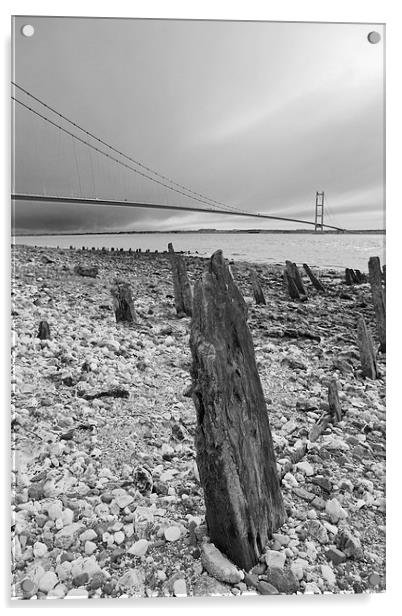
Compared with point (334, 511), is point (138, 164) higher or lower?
higher

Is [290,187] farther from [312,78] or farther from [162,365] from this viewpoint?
[162,365]

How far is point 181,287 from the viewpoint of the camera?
79.4 inches

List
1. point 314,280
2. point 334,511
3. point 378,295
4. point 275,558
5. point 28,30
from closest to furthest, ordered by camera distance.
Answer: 1. point 275,558
2. point 334,511
3. point 28,30
4. point 378,295
5. point 314,280

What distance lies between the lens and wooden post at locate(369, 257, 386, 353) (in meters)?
1.93

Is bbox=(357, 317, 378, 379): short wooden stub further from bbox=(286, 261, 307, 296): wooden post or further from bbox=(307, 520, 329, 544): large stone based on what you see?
bbox=(307, 520, 329, 544): large stone

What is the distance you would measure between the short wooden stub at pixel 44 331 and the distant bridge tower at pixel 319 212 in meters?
1.26

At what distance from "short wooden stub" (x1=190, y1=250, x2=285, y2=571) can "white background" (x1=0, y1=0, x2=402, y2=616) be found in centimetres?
42

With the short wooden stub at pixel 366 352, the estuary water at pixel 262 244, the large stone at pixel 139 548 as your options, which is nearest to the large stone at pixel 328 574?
the large stone at pixel 139 548

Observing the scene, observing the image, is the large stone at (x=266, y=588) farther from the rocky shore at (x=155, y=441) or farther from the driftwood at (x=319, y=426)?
the driftwood at (x=319, y=426)

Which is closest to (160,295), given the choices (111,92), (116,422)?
(116,422)

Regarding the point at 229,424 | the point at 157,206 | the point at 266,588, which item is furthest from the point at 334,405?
the point at 157,206

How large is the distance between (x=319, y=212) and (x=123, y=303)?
0.97 meters

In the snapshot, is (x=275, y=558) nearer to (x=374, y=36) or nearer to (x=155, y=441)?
(x=155, y=441)
